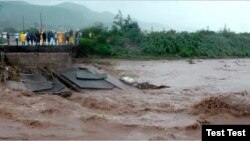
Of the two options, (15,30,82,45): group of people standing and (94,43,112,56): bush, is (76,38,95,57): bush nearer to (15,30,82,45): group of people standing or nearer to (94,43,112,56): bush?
(94,43,112,56): bush

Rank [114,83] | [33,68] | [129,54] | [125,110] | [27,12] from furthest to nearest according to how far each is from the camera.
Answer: [27,12] < [129,54] < [33,68] < [114,83] < [125,110]

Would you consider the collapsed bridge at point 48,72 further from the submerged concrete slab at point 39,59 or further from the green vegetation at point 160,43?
the green vegetation at point 160,43

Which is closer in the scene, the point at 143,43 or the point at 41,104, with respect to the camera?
the point at 41,104

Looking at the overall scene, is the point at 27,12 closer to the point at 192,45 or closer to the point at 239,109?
the point at 192,45

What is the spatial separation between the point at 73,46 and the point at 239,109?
14925 millimetres

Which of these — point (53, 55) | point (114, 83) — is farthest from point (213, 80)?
point (53, 55)

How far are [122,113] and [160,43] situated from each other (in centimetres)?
2263

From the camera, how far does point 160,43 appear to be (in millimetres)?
36000

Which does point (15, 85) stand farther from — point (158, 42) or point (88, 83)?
point (158, 42)

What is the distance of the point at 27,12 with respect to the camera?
122375 mm

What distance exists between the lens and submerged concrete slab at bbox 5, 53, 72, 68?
2153cm

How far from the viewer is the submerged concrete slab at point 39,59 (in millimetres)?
21531

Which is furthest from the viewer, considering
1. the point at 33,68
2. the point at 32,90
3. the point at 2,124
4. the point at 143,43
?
the point at 143,43

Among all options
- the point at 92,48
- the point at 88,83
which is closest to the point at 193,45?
the point at 92,48
